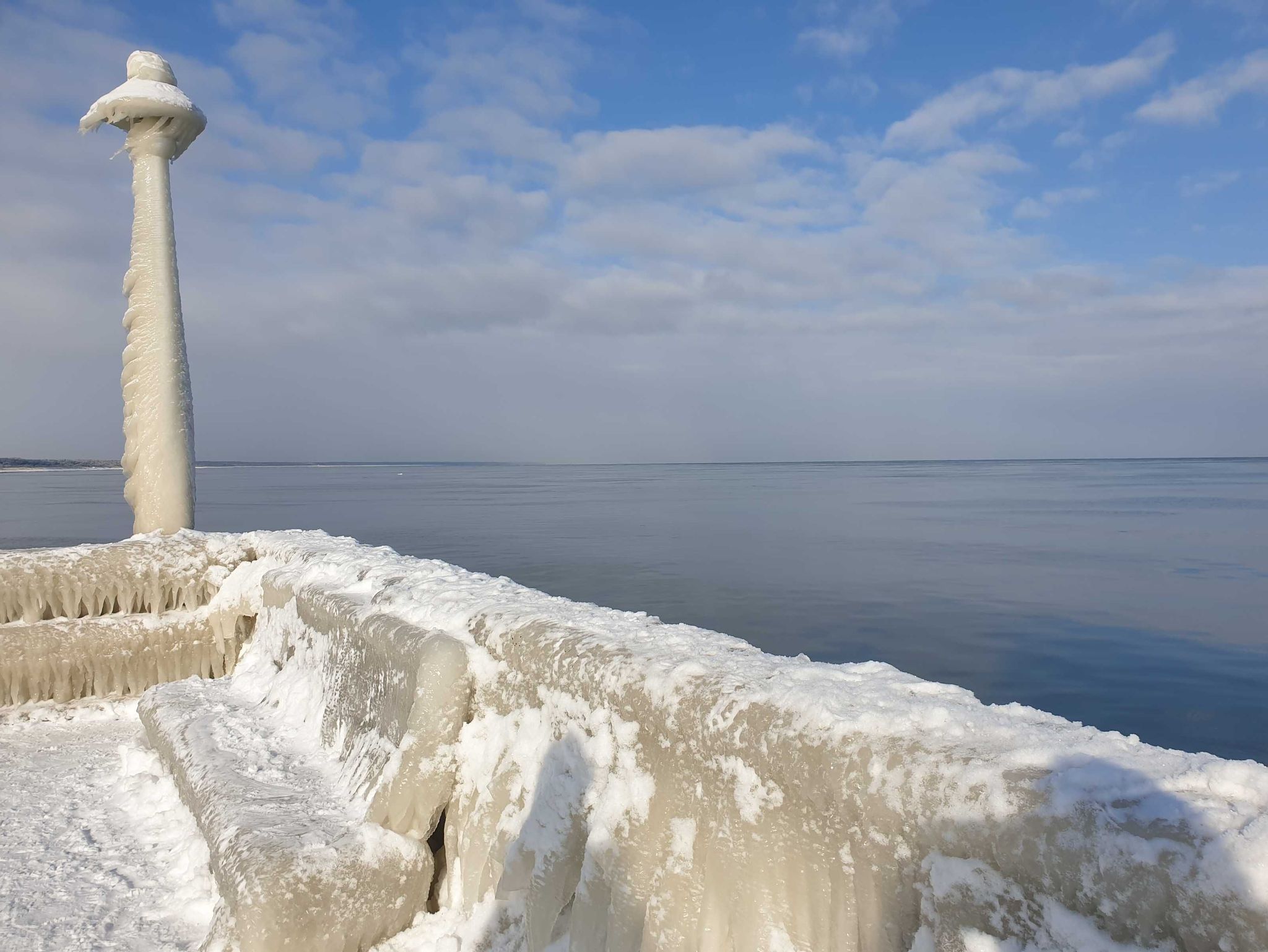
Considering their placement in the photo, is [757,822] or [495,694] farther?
[495,694]

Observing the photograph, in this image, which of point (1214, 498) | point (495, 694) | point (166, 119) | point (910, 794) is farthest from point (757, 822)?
point (1214, 498)

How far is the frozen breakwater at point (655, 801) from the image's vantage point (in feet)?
4.33

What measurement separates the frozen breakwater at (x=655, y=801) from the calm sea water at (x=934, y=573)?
5447 millimetres

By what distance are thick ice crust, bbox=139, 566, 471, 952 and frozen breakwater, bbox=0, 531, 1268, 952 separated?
0.01 metres

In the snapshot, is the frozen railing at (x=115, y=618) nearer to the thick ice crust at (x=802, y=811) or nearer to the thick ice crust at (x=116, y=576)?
the thick ice crust at (x=116, y=576)

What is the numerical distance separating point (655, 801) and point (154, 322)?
21.2 ft

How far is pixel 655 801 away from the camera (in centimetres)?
212

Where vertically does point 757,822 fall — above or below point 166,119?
below

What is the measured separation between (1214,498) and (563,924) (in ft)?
124

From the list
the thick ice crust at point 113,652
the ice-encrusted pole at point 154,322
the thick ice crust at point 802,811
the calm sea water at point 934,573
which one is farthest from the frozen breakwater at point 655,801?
the calm sea water at point 934,573

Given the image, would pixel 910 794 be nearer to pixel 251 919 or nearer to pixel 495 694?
pixel 495 694

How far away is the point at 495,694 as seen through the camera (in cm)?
271

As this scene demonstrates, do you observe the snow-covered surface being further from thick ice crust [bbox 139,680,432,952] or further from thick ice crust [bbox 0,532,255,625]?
thick ice crust [bbox 0,532,255,625]

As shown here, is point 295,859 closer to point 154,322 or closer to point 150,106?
point 154,322
